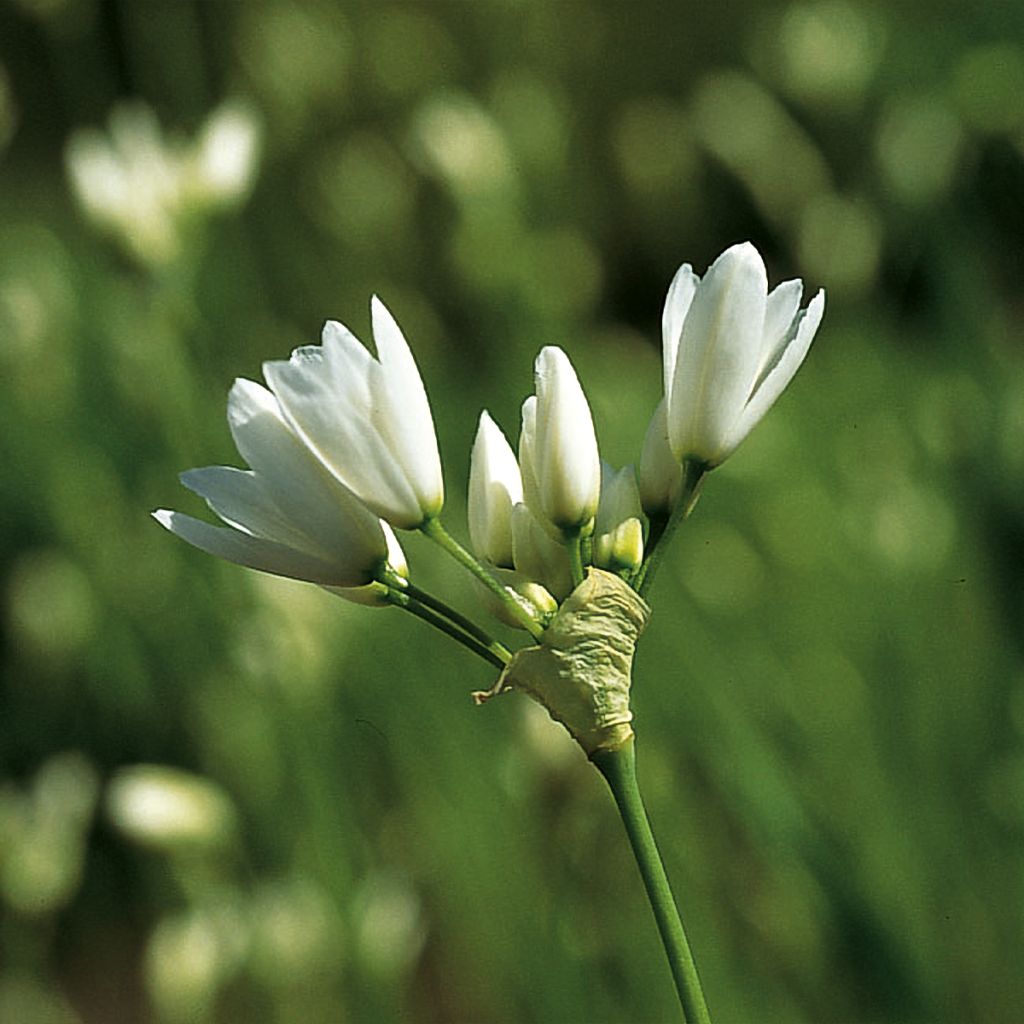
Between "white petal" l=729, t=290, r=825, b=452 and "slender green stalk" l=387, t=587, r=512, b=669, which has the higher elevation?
"white petal" l=729, t=290, r=825, b=452

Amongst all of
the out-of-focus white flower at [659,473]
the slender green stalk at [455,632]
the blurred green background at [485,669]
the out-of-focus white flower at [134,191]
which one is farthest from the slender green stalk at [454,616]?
the out-of-focus white flower at [134,191]

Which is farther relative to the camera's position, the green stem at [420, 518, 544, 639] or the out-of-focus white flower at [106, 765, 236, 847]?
the out-of-focus white flower at [106, 765, 236, 847]

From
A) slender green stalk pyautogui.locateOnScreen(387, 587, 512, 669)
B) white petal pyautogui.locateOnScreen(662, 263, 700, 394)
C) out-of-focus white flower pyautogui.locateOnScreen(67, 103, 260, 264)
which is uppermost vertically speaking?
out-of-focus white flower pyautogui.locateOnScreen(67, 103, 260, 264)

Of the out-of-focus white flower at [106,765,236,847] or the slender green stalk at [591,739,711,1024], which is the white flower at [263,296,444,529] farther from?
the out-of-focus white flower at [106,765,236,847]

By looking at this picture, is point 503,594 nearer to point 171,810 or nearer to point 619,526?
point 619,526

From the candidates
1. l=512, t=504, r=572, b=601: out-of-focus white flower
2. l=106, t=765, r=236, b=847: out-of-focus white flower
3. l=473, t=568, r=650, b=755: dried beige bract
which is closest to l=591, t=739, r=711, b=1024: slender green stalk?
l=473, t=568, r=650, b=755: dried beige bract

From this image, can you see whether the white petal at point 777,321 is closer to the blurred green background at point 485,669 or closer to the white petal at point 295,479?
the white petal at point 295,479

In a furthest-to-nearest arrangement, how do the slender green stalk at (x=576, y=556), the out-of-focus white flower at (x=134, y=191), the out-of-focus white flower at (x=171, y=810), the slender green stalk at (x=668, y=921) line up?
the out-of-focus white flower at (x=134, y=191) → the out-of-focus white flower at (x=171, y=810) → the slender green stalk at (x=576, y=556) → the slender green stalk at (x=668, y=921)
